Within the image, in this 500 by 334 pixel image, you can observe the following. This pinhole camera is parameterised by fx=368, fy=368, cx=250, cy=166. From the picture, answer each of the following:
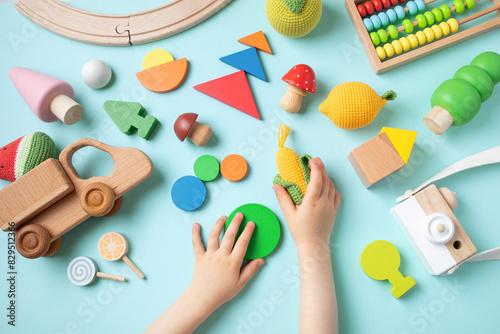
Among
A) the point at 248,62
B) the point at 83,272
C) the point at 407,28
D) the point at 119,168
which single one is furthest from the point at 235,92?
the point at 83,272

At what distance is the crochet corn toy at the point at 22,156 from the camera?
823mm

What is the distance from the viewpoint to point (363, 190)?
0.85 meters

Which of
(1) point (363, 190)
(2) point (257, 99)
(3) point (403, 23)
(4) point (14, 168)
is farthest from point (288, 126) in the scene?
(4) point (14, 168)

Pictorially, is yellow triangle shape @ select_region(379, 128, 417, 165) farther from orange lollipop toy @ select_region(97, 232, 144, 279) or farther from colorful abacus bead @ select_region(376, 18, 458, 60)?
orange lollipop toy @ select_region(97, 232, 144, 279)

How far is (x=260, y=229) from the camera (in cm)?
83

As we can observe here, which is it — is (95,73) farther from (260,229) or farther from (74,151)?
(260,229)

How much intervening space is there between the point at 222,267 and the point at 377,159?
1.35ft

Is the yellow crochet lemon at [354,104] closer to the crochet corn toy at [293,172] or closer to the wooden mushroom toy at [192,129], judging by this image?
the crochet corn toy at [293,172]

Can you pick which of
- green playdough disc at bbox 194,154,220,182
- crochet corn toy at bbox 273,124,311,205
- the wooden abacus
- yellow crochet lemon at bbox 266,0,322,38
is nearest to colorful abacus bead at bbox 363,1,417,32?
the wooden abacus

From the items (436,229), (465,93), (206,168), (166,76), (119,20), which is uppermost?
(119,20)

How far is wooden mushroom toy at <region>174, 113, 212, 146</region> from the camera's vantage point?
0.82 metres

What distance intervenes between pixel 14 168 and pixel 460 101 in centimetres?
99

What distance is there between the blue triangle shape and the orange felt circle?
0.67ft

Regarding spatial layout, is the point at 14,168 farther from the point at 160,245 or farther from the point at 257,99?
the point at 257,99
